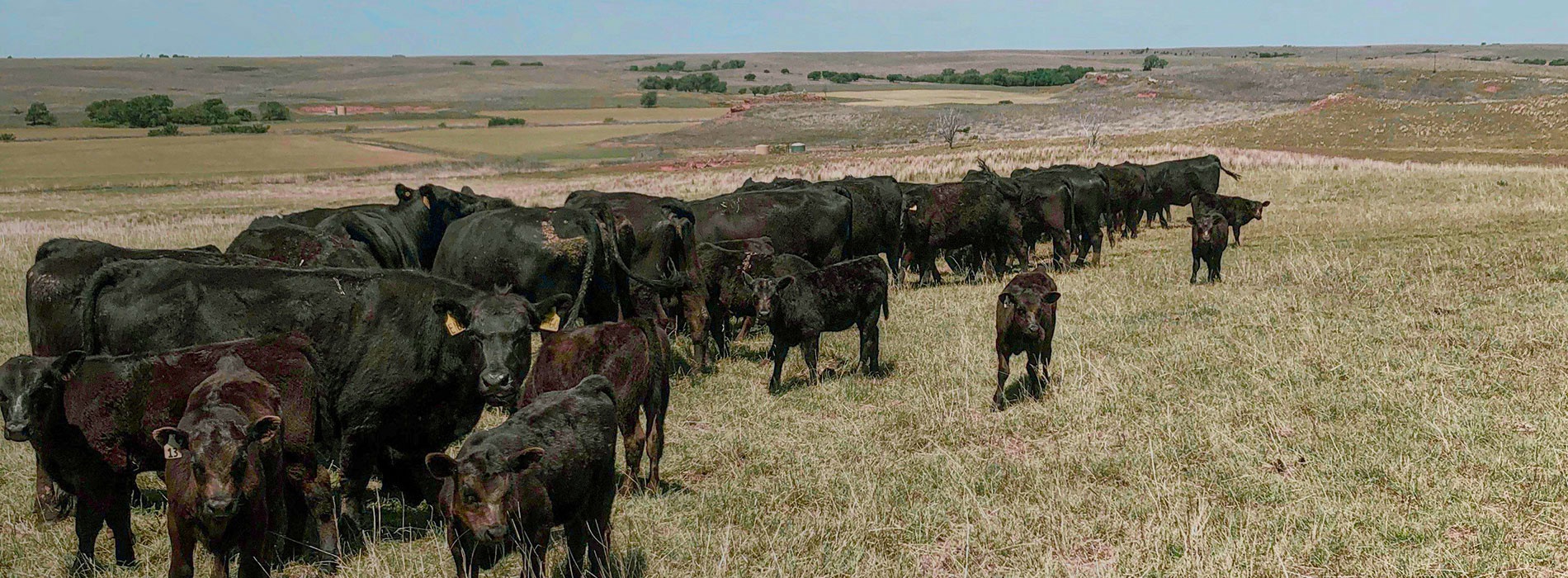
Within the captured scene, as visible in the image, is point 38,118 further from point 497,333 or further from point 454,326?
point 497,333

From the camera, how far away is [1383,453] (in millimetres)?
6707

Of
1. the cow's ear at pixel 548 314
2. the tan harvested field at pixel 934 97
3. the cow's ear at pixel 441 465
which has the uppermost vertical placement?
the tan harvested field at pixel 934 97

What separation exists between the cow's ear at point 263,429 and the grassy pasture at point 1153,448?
3.04 ft

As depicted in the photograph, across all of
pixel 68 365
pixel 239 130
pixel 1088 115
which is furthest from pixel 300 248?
pixel 239 130

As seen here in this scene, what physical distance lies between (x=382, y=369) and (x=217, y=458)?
207cm

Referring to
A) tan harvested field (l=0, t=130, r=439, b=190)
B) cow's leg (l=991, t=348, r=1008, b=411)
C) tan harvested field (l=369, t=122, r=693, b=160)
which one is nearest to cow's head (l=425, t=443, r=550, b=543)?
cow's leg (l=991, t=348, r=1008, b=411)

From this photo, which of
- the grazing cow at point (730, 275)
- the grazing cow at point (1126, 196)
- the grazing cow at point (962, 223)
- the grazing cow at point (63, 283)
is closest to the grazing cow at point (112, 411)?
the grazing cow at point (63, 283)

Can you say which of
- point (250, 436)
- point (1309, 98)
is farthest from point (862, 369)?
point (1309, 98)

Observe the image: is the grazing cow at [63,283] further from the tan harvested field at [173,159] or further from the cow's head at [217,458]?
the tan harvested field at [173,159]

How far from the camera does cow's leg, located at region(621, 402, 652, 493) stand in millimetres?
7238

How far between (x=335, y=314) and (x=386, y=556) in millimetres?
1832

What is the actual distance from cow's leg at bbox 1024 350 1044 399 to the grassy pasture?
0.77 feet

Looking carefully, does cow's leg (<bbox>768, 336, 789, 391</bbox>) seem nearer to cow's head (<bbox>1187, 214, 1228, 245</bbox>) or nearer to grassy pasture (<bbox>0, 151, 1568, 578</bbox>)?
grassy pasture (<bbox>0, 151, 1568, 578</bbox>)

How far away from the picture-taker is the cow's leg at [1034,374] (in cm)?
923
